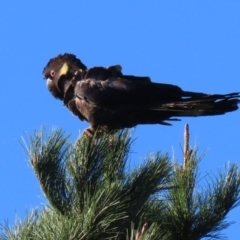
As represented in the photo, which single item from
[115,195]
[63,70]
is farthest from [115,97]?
[115,195]

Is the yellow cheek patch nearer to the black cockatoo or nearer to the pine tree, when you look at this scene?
the black cockatoo

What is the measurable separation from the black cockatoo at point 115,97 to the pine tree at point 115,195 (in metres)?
0.40

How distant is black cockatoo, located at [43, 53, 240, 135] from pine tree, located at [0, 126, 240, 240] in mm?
400

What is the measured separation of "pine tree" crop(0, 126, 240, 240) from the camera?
2916 millimetres

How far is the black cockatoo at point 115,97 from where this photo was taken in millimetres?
3906

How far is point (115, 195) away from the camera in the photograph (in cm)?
302

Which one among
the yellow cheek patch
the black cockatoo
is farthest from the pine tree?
the yellow cheek patch

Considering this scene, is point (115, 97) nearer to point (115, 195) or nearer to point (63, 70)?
point (63, 70)

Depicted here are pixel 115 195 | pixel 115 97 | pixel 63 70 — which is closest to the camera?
pixel 115 195

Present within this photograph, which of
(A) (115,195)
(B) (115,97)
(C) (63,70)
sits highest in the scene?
(C) (63,70)

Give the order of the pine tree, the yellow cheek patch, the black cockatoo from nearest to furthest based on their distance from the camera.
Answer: the pine tree
the black cockatoo
the yellow cheek patch

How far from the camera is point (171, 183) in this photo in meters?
3.43

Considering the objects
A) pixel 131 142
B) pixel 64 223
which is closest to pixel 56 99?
pixel 131 142

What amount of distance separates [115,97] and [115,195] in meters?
1.24
